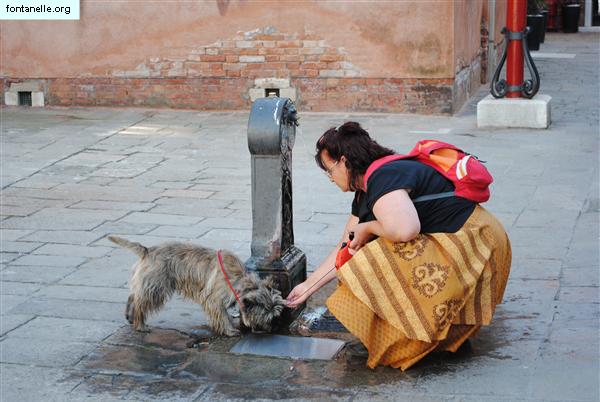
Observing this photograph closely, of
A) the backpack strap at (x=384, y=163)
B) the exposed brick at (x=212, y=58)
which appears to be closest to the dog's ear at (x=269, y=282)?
the backpack strap at (x=384, y=163)

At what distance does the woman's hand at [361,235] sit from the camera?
15.6 feet

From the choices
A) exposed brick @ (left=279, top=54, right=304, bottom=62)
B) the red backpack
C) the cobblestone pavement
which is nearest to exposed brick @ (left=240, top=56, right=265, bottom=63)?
exposed brick @ (left=279, top=54, right=304, bottom=62)

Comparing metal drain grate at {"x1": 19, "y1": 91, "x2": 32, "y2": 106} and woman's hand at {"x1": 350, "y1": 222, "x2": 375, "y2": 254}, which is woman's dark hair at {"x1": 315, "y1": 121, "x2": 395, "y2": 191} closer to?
woman's hand at {"x1": 350, "y1": 222, "x2": 375, "y2": 254}

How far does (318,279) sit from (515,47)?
686 cm

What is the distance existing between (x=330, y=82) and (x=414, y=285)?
7.91m

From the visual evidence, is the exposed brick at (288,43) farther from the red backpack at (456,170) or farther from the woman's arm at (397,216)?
the woman's arm at (397,216)

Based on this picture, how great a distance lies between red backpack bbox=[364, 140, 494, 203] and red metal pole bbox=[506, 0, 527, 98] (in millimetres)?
6643

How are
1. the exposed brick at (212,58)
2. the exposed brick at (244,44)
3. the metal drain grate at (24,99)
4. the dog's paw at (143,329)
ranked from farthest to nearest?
the metal drain grate at (24,99) < the exposed brick at (212,58) < the exposed brick at (244,44) < the dog's paw at (143,329)

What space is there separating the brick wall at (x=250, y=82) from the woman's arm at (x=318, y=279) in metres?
7.12

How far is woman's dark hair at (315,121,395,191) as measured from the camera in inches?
188

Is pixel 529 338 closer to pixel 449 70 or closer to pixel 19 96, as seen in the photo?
pixel 449 70

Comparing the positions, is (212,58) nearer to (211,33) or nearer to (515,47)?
(211,33)

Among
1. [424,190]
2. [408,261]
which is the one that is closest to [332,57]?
[424,190]

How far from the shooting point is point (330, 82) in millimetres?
12312
